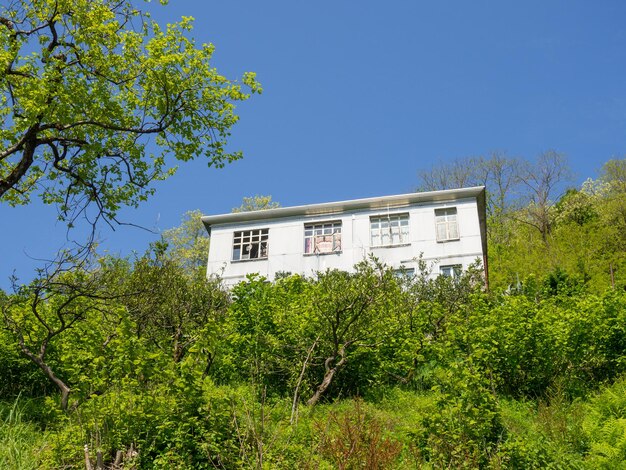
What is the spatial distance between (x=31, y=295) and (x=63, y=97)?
177 inches

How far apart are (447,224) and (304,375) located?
16669 millimetres

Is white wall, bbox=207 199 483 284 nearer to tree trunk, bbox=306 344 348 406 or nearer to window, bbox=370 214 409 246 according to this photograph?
window, bbox=370 214 409 246

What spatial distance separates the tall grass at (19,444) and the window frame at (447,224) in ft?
67.6

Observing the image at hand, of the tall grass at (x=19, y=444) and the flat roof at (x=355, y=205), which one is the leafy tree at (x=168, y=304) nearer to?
the tall grass at (x=19, y=444)

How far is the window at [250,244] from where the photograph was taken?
2981cm

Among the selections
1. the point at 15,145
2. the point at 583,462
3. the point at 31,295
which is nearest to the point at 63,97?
the point at 15,145

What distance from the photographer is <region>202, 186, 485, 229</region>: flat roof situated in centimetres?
2825

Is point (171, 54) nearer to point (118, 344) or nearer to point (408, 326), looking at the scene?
point (118, 344)

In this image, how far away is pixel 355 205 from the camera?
1150 inches

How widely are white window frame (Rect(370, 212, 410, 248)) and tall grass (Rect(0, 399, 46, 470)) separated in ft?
65.0

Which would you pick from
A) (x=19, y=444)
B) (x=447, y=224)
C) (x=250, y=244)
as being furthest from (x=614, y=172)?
(x=19, y=444)

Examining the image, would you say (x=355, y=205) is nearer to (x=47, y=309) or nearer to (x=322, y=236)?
(x=322, y=236)

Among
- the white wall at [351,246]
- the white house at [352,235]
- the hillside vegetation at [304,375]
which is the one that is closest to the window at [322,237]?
the white house at [352,235]

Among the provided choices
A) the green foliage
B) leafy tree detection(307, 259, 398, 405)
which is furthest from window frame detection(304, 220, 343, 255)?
leafy tree detection(307, 259, 398, 405)
